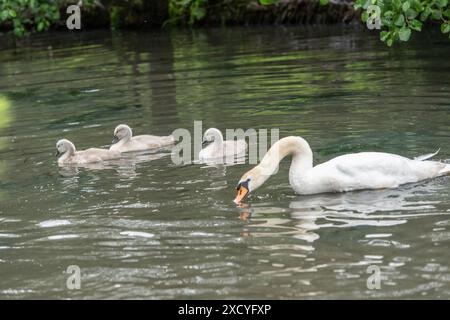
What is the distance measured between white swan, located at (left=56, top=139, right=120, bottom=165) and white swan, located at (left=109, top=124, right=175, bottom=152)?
31 centimetres

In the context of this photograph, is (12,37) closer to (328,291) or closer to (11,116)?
(11,116)

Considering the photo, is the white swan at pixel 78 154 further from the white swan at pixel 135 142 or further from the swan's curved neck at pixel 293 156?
the swan's curved neck at pixel 293 156

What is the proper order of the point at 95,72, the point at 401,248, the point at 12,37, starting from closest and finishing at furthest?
1. the point at 401,248
2. the point at 95,72
3. the point at 12,37

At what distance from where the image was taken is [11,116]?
1552cm

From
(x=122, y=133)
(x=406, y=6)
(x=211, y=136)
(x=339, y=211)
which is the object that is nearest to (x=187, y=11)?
(x=122, y=133)

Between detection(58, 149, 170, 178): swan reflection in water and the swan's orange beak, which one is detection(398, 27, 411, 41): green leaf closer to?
the swan's orange beak

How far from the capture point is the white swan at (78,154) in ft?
38.5

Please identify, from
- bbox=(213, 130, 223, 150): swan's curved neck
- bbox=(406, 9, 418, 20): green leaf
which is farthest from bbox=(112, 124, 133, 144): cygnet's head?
bbox=(406, 9, 418, 20): green leaf

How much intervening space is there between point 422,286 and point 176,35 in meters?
21.2

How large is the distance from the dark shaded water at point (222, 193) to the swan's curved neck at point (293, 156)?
12.3 inches

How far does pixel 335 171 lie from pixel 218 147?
103 inches

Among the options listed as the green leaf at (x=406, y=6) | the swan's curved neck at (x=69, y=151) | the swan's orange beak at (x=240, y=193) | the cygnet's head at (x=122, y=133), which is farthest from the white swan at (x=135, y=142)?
the green leaf at (x=406, y=6)

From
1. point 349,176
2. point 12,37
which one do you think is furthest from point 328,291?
point 12,37
